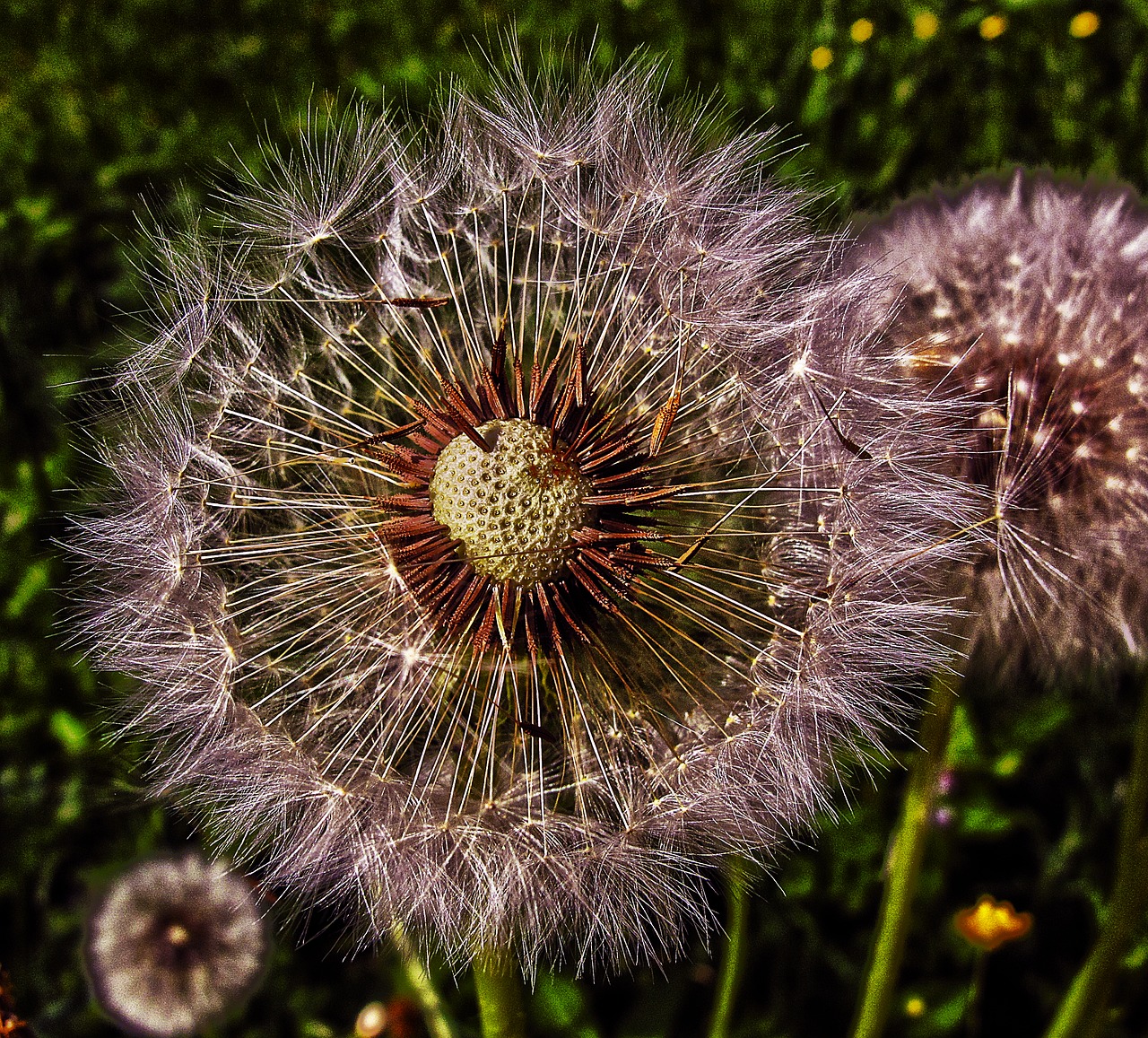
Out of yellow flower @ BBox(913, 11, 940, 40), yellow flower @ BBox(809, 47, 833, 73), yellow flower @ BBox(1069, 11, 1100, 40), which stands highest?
yellow flower @ BBox(1069, 11, 1100, 40)

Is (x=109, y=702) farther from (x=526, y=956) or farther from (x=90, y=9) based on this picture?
(x=90, y=9)

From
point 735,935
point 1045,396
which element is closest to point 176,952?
point 735,935

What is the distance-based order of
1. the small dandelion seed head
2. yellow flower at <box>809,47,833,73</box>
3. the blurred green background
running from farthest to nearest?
yellow flower at <box>809,47,833,73</box> → the blurred green background → the small dandelion seed head

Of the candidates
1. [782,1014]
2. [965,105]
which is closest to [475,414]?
[782,1014]

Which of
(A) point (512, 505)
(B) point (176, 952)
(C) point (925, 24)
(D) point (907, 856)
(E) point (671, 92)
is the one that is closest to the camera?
(A) point (512, 505)

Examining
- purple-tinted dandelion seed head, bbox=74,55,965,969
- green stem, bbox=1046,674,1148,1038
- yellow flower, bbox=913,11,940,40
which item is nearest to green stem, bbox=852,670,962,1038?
Answer: purple-tinted dandelion seed head, bbox=74,55,965,969

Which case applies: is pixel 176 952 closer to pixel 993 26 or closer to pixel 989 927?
pixel 989 927

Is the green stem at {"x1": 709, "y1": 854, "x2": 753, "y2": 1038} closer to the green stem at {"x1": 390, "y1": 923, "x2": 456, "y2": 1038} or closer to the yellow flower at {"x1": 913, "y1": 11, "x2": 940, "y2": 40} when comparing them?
the green stem at {"x1": 390, "y1": 923, "x2": 456, "y2": 1038}
